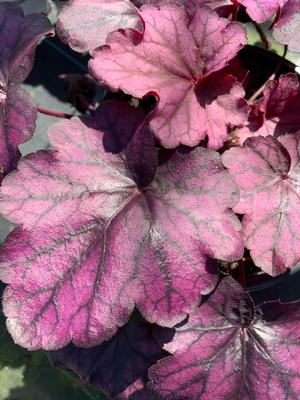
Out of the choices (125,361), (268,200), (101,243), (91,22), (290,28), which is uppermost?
(290,28)

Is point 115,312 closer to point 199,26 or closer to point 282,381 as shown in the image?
point 282,381

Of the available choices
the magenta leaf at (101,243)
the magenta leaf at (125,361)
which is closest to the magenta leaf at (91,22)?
the magenta leaf at (101,243)

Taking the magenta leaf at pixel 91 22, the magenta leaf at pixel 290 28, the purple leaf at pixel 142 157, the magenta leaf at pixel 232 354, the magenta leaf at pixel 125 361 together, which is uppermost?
the magenta leaf at pixel 290 28

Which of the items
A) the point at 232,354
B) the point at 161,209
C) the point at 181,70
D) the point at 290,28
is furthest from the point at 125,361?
the point at 290,28

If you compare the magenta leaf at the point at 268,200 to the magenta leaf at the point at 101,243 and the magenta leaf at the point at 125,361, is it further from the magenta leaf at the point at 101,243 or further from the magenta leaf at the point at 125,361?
the magenta leaf at the point at 125,361

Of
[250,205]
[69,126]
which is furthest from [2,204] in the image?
[250,205]

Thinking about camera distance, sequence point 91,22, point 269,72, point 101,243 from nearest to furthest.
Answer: point 101,243 → point 91,22 → point 269,72

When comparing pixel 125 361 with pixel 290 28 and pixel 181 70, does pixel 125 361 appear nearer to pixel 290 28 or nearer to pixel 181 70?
pixel 181 70

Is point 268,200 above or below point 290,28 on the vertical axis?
below
